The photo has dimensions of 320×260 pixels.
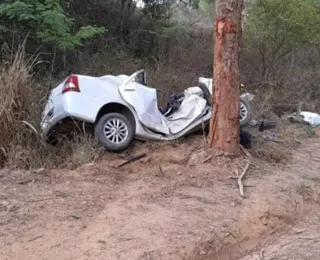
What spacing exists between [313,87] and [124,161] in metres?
8.72

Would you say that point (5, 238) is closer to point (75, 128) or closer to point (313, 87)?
point (75, 128)

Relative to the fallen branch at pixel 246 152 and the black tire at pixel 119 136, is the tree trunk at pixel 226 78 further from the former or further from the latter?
the black tire at pixel 119 136

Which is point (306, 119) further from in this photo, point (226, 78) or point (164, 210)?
point (164, 210)

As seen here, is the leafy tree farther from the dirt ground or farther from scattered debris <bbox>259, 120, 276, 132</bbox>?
the dirt ground

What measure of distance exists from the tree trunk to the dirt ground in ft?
0.95

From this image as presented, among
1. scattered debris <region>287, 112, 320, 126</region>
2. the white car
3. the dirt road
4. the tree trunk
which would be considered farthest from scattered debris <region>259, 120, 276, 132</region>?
the tree trunk

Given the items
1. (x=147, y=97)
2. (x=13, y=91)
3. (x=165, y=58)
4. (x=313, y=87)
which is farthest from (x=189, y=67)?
(x=13, y=91)

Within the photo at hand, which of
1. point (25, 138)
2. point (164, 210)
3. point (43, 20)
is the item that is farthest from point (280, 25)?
point (164, 210)

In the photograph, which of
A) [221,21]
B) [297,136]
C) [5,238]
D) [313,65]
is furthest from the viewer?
Answer: [313,65]

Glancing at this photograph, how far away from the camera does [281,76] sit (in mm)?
13930

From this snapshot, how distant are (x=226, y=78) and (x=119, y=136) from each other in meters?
1.71

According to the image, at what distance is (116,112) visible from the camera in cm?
727

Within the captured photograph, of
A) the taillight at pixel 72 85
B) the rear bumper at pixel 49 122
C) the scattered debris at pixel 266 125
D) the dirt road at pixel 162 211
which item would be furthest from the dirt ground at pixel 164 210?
the scattered debris at pixel 266 125

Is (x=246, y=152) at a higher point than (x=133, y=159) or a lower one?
higher
